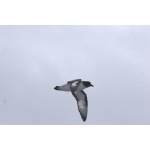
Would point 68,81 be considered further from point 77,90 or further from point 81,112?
point 81,112

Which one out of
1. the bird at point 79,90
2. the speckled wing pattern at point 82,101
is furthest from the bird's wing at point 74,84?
the speckled wing pattern at point 82,101

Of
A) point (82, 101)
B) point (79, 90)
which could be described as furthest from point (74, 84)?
point (82, 101)

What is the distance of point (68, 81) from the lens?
871 cm

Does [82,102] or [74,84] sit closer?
[74,84]

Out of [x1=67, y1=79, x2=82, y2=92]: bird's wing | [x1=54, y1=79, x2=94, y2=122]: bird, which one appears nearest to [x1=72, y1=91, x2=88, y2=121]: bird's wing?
[x1=54, y1=79, x2=94, y2=122]: bird

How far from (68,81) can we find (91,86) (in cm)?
100

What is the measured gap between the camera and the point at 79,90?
9.29m

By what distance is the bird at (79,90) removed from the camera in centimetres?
873

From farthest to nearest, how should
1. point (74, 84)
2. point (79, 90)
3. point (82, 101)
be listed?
1. point (82, 101)
2. point (79, 90)
3. point (74, 84)

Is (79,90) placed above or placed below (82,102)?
above

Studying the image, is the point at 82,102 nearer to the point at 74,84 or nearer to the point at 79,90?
the point at 79,90

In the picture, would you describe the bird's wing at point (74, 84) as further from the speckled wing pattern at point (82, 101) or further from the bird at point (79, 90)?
the speckled wing pattern at point (82, 101)

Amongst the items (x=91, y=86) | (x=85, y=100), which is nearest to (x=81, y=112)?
(x=85, y=100)

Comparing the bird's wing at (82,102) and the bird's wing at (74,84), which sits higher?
the bird's wing at (74,84)
